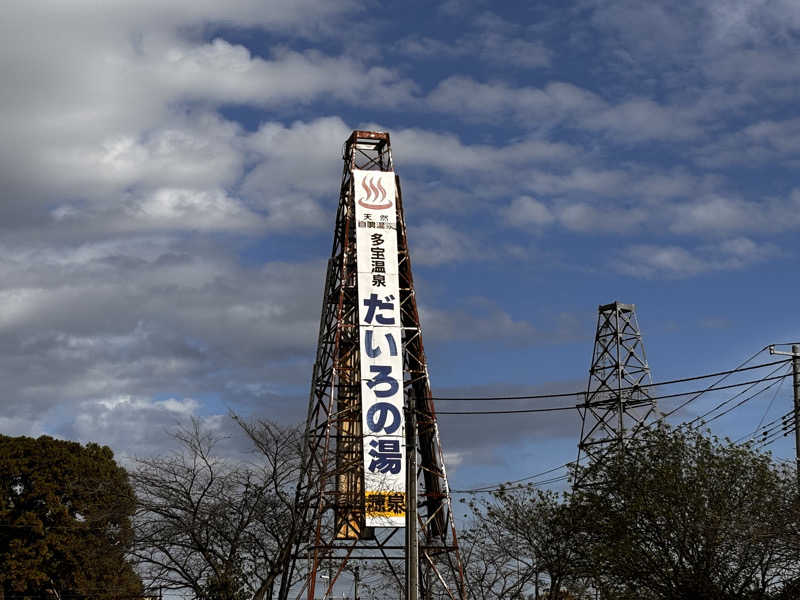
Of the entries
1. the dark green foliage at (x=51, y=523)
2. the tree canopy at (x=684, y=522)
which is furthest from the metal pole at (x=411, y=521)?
the dark green foliage at (x=51, y=523)

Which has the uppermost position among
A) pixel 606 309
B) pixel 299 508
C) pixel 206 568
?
pixel 606 309

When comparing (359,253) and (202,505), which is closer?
(202,505)

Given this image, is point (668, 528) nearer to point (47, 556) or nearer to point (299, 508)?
point (299, 508)

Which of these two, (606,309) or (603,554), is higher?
(606,309)

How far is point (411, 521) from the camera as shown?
964 inches

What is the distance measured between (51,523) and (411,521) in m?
38.0

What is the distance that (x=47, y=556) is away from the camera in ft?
184

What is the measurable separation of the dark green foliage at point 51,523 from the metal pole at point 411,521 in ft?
104

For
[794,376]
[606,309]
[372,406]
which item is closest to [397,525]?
[372,406]

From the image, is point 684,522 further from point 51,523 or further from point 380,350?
point 51,523

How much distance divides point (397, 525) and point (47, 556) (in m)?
A: 24.6

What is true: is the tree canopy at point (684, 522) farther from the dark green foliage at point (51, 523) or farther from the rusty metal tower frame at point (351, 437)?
the dark green foliage at point (51, 523)

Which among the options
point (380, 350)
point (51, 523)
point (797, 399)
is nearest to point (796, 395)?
point (797, 399)

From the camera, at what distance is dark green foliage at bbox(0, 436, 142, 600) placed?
5522 cm
